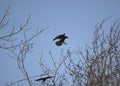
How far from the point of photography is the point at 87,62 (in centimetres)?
467

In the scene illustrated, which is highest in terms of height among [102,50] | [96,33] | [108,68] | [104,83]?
[96,33]

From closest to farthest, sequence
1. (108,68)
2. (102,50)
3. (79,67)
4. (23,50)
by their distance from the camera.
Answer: (108,68) < (102,50) < (79,67) < (23,50)

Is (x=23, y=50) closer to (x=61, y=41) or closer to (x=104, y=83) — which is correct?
(x=61, y=41)

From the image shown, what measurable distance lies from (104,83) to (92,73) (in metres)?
0.27

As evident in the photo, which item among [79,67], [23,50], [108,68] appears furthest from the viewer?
[23,50]

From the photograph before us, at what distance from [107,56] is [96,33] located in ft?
2.32

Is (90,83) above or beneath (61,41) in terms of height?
beneath

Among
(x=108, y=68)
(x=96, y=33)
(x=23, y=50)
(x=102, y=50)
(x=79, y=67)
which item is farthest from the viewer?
(x=23, y=50)

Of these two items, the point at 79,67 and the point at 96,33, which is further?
the point at 79,67

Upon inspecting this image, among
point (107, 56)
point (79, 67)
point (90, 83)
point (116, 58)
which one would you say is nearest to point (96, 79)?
point (90, 83)

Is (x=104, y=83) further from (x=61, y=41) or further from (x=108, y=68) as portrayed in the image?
(x=61, y=41)

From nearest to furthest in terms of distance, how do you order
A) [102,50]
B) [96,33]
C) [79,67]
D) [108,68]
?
[108,68] → [102,50] → [96,33] → [79,67]

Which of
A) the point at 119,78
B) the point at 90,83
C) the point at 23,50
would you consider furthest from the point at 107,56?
the point at 23,50

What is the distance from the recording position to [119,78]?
494 centimetres
